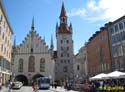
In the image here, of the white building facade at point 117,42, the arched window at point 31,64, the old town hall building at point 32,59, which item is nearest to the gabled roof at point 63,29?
the old town hall building at point 32,59

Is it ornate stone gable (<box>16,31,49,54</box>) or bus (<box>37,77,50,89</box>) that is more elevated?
ornate stone gable (<box>16,31,49,54</box>)

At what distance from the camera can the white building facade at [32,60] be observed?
75.2 m

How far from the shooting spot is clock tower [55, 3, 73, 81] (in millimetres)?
88750

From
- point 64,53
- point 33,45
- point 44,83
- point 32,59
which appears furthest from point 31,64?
point 44,83

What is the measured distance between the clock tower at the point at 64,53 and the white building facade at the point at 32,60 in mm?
13217

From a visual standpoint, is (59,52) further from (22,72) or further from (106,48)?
(106,48)

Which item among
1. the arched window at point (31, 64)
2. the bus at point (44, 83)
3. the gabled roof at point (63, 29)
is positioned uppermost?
the gabled roof at point (63, 29)

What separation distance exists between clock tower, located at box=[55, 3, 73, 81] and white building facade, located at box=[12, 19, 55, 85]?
1322 cm

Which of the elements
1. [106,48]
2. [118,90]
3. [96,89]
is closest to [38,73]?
[106,48]

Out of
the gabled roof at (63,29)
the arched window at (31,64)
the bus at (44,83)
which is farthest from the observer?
the gabled roof at (63,29)

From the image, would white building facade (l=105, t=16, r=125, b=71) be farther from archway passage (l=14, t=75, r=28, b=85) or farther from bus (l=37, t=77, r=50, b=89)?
archway passage (l=14, t=75, r=28, b=85)

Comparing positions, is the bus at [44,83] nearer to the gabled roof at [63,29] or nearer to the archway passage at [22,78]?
the archway passage at [22,78]

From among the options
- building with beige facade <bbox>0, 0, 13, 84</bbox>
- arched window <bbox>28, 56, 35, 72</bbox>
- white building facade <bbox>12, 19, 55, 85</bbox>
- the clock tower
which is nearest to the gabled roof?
the clock tower

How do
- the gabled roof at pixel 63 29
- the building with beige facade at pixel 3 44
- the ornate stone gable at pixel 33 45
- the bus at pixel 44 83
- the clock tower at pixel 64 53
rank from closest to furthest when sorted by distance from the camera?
1. the building with beige facade at pixel 3 44
2. the bus at pixel 44 83
3. the ornate stone gable at pixel 33 45
4. the clock tower at pixel 64 53
5. the gabled roof at pixel 63 29
